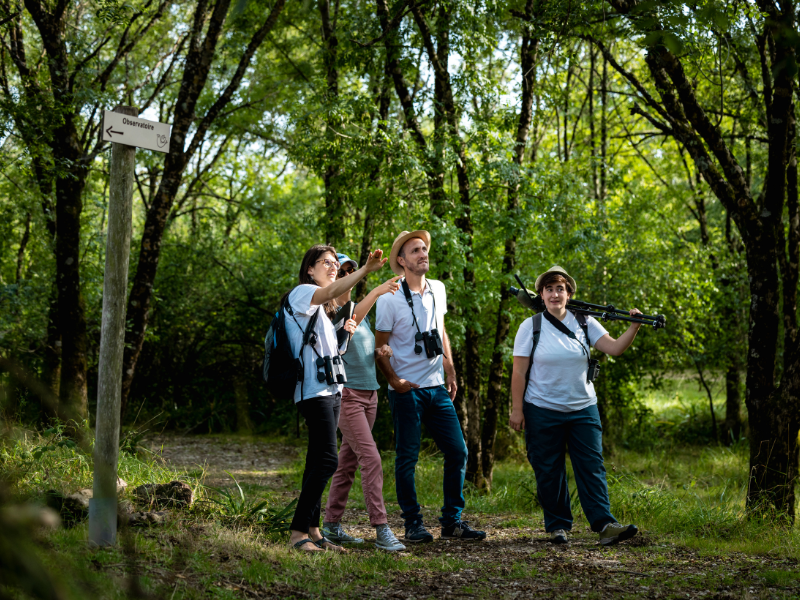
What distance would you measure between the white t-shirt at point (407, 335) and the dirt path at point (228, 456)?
362cm

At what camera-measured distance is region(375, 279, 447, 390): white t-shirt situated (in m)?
5.09

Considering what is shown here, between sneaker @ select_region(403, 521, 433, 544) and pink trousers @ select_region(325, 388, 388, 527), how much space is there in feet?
0.98

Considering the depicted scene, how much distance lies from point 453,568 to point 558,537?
3.59 feet

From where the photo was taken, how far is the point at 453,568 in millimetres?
4305

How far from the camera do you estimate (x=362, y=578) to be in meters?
4.02

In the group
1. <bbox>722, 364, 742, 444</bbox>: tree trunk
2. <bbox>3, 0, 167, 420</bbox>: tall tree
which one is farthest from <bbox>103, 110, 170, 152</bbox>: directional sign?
<bbox>722, 364, 742, 444</bbox>: tree trunk

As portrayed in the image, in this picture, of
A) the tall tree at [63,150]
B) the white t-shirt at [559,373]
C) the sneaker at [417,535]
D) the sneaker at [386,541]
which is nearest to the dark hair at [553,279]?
the white t-shirt at [559,373]

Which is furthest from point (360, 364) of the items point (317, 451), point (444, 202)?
point (444, 202)

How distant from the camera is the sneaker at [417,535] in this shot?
5027mm

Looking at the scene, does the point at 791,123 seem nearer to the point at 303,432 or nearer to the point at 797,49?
the point at 797,49

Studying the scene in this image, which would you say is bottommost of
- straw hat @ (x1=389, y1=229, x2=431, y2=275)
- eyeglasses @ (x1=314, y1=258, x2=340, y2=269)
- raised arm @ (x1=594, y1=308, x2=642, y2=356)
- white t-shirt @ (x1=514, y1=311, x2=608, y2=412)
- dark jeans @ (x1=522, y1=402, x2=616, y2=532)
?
dark jeans @ (x1=522, y1=402, x2=616, y2=532)

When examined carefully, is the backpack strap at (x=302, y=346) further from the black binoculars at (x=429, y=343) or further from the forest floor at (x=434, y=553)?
the forest floor at (x=434, y=553)

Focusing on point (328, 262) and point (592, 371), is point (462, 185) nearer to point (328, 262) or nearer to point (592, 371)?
point (592, 371)

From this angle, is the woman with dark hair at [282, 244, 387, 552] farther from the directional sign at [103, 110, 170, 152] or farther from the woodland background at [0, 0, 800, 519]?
the woodland background at [0, 0, 800, 519]
